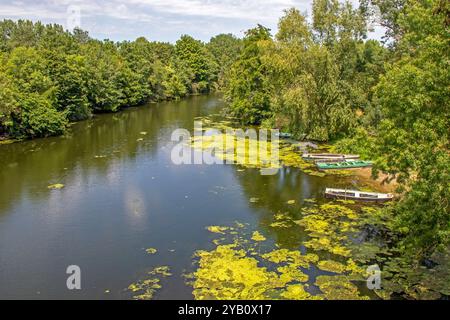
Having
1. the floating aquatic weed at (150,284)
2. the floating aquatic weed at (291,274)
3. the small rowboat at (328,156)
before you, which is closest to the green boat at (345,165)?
the small rowboat at (328,156)

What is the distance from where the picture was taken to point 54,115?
5109 cm

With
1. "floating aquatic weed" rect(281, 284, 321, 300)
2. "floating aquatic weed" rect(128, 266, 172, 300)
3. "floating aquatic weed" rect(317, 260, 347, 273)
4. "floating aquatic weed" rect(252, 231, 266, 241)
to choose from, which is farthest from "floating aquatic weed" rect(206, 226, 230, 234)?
"floating aquatic weed" rect(281, 284, 321, 300)

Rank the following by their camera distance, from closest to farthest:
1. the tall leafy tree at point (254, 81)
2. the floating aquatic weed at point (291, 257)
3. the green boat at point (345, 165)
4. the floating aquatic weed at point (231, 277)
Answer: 1. the floating aquatic weed at point (231, 277)
2. the floating aquatic weed at point (291, 257)
3. the green boat at point (345, 165)
4. the tall leafy tree at point (254, 81)

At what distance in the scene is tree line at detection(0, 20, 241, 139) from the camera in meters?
48.9

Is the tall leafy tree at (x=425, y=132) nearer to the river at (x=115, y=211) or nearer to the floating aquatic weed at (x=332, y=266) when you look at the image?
the floating aquatic weed at (x=332, y=266)

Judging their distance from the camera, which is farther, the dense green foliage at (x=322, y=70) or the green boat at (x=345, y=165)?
the dense green foliage at (x=322, y=70)

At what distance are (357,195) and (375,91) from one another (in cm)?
1158

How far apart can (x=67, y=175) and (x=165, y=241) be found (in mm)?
16061

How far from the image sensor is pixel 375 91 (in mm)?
18875

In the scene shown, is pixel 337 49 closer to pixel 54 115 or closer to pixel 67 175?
pixel 67 175

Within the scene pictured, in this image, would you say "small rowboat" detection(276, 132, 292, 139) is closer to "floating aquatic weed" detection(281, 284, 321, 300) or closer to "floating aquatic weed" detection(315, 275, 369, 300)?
"floating aquatic weed" detection(315, 275, 369, 300)

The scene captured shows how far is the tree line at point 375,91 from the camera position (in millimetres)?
15438

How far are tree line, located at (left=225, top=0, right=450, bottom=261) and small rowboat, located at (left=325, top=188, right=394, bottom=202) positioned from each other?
182 centimetres

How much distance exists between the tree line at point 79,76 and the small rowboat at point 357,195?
35.2 metres
